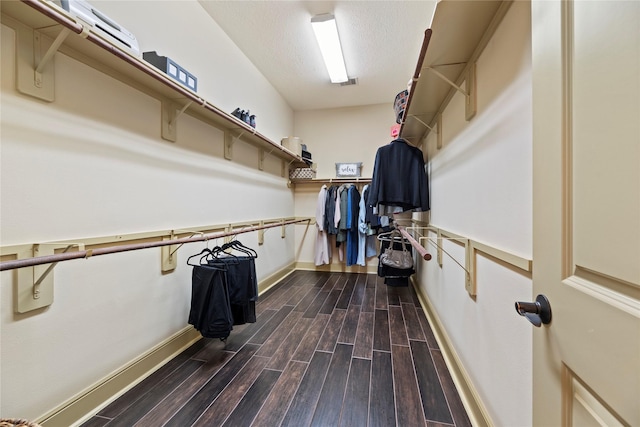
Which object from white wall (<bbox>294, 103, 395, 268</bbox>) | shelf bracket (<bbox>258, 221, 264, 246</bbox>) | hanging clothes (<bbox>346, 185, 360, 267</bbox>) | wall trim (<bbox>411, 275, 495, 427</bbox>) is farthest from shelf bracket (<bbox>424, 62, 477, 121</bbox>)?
white wall (<bbox>294, 103, 395, 268</bbox>)

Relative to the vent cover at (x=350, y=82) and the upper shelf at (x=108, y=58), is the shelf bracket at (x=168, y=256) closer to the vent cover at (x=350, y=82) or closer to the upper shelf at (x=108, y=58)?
the upper shelf at (x=108, y=58)

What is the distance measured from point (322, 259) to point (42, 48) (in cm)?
364

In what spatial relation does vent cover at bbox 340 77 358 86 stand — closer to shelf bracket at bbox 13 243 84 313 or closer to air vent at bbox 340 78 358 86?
air vent at bbox 340 78 358 86

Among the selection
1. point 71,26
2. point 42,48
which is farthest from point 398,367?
point 42,48

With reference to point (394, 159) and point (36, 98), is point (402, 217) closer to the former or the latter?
point (394, 159)

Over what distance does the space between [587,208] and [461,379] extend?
4.81 feet

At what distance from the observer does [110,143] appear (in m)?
1.37

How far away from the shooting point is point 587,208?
0.44m

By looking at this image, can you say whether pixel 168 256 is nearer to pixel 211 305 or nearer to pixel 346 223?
pixel 211 305

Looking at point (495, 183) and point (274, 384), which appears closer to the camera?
point (495, 183)

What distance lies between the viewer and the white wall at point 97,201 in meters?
1.02

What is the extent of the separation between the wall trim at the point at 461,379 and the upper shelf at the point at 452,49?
1500 mm

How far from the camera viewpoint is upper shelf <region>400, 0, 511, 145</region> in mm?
1036

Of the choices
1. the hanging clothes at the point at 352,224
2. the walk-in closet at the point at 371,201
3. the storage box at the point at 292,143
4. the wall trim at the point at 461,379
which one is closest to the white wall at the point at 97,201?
the walk-in closet at the point at 371,201
